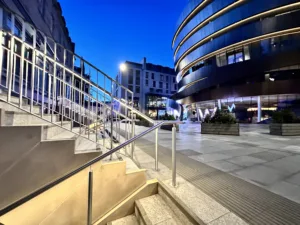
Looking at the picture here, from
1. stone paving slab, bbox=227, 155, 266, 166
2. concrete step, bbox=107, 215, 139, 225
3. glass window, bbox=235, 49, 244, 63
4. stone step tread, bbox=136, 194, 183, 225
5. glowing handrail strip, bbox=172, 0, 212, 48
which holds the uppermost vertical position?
glowing handrail strip, bbox=172, 0, 212, 48

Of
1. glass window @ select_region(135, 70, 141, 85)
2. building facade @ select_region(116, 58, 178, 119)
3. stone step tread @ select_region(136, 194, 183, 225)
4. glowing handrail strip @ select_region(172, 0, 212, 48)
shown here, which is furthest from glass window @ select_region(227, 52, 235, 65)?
glass window @ select_region(135, 70, 141, 85)

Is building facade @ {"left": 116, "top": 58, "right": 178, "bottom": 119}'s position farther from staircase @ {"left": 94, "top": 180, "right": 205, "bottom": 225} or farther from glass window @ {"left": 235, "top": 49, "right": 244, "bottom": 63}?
staircase @ {"left": 94, "top": 180, "right": 205, "bottom": 225}

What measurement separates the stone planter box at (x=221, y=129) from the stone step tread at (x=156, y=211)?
7.78 m

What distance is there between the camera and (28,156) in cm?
215

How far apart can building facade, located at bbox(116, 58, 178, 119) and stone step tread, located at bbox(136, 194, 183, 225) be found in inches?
1717

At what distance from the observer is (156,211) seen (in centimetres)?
204

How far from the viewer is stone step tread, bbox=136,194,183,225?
186cm

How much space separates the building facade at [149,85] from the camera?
156 feet

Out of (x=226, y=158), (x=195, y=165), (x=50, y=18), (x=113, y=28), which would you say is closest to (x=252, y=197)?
(x=195, y=165)

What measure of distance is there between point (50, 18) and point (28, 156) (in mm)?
13609

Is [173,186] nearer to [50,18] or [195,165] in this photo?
[195,165]

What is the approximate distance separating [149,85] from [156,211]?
4908 centimetres

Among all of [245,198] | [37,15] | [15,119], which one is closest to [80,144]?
[15,119]

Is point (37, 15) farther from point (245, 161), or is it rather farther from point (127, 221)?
point (245, 161)
